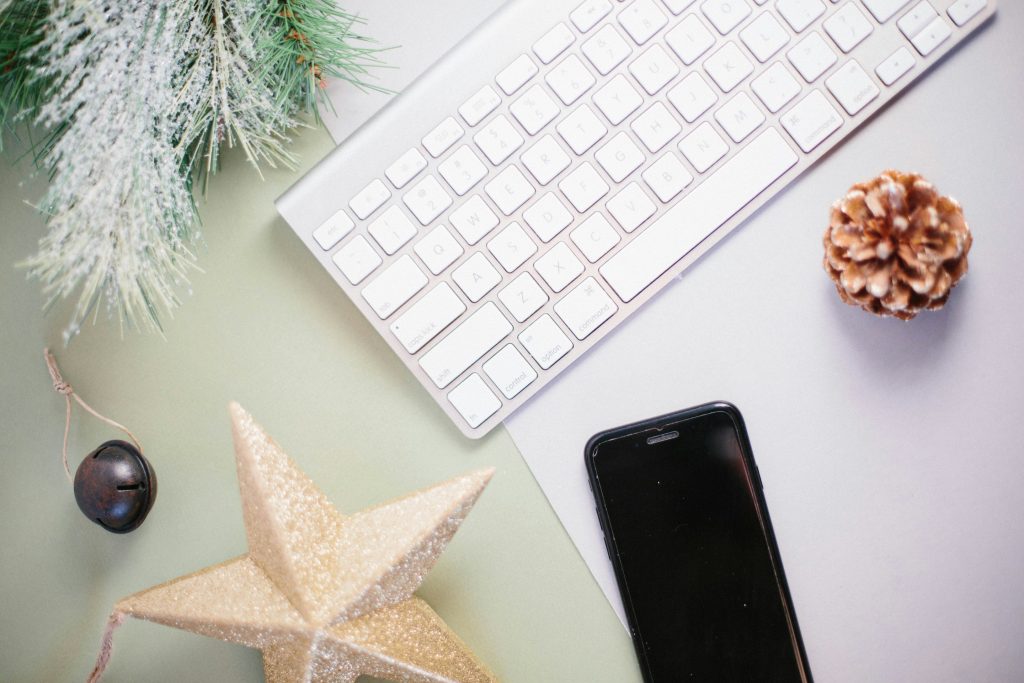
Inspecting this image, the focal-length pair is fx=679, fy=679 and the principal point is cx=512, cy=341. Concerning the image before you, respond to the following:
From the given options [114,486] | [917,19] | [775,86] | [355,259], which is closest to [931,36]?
[917,19]

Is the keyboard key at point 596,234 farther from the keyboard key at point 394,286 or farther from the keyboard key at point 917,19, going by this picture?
the keyboard key at point 917,19

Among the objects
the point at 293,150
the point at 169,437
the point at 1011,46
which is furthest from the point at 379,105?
the point at 1011,46

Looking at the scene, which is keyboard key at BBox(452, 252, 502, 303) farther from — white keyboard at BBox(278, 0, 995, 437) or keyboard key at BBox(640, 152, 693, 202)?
keyboard key at BBox(640, 152, 693, 202)

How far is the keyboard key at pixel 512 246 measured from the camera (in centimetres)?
51

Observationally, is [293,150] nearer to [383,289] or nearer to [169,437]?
[383,289]

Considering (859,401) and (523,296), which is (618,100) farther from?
(859,401)

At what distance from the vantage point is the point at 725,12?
501 mm

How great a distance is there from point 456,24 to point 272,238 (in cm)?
23

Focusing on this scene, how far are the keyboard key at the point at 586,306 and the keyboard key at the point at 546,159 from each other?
85 mm

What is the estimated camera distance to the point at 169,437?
22.3 inches

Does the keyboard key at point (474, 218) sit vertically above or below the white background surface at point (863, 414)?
above

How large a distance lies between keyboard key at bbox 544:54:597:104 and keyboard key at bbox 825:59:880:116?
18 centimetres

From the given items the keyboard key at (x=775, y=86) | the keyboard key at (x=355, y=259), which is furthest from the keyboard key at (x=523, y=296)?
the keyboard key at (x=775, y=86)

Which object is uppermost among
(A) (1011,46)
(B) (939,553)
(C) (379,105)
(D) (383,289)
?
(C) (379,105)
